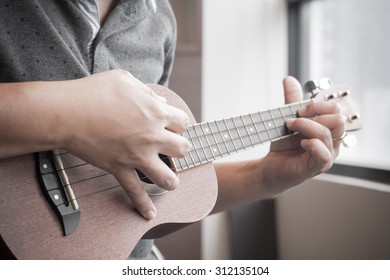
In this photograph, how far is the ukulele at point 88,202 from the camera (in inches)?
21.6

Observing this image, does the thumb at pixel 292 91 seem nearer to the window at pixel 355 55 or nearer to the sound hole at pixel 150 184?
the sound hole at pixel 150 184

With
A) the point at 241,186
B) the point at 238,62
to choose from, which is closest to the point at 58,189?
the point at 241,186

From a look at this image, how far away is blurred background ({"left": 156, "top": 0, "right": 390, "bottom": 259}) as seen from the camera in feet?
5.08

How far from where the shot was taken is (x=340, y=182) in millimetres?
1527

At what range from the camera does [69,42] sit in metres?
0.69

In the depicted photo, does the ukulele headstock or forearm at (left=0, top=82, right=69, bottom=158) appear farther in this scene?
the ukulele headstock

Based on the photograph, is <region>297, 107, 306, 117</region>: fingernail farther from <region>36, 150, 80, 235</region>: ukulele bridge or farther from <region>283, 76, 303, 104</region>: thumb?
<region>36, 150, 80, 235</region>: ukulele bridge

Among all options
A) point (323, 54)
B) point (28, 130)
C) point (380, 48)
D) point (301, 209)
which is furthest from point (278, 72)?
point (28, 130)

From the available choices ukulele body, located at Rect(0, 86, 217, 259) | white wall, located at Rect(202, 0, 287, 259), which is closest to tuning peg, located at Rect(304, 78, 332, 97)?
ukulele body, located at Rect(0, 86, 217, 259)

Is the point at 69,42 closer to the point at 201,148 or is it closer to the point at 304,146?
the point at 201,148

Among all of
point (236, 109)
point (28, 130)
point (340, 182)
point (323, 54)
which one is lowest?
point (340, 182)

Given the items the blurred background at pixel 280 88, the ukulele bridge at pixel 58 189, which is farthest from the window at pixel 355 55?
the ukulele bridge at pixel 58 189
